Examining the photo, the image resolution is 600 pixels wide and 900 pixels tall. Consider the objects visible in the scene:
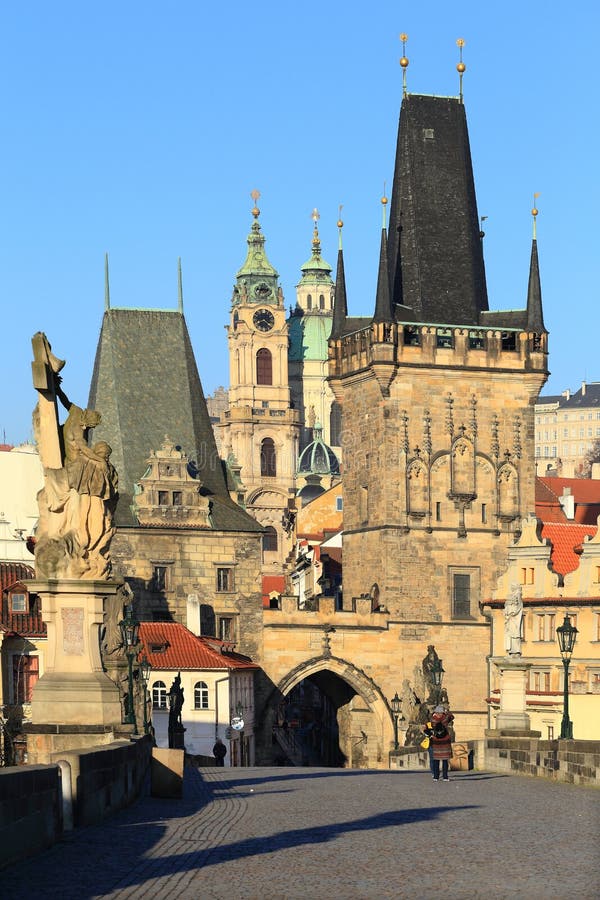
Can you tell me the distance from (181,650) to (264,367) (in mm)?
115119

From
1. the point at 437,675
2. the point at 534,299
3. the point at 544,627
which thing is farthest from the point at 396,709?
the point at 534,299

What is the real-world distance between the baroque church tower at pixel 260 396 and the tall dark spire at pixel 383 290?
82218mm

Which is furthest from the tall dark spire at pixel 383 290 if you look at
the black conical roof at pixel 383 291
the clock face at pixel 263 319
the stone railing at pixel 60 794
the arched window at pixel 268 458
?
the clock face at pixel 263 319

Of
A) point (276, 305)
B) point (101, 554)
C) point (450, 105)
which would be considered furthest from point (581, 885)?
point (276, 305)

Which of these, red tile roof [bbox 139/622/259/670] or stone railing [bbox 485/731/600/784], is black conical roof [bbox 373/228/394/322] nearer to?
red tile roof [bbox 139/622/259/670]

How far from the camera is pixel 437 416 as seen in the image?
245 ft

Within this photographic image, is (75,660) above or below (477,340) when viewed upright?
below

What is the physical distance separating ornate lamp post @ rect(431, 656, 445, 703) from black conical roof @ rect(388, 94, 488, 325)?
13.4 m

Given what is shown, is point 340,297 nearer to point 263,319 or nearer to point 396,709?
point 396,709

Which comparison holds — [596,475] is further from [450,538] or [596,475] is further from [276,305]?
[450,538]

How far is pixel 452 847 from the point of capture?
54.1ft

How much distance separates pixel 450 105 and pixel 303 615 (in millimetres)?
20615

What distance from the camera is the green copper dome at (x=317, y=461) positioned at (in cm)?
18925

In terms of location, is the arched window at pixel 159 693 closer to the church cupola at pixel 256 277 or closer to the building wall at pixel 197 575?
the building wall at pixel 197 575
